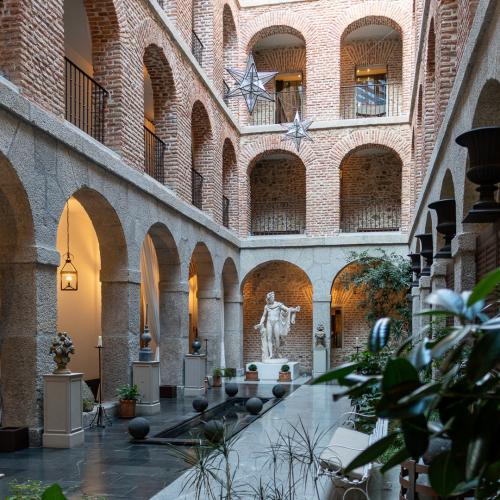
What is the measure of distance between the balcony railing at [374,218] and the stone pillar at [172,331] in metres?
9.21

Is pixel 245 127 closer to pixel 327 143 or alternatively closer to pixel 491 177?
pixel 327 143

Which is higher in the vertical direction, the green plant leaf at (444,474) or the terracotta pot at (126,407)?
the green plant leaf at (444,474)

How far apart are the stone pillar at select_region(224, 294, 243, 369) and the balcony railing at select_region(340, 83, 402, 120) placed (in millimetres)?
7340

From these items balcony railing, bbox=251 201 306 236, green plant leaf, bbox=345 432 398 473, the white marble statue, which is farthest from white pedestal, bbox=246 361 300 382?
green plant leaf, bbox=345 432 398 473

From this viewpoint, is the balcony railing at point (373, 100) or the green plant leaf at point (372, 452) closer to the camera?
the green plant leaf at point (372, 452)

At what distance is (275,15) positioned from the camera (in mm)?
20750

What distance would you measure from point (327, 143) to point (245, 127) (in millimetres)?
2679

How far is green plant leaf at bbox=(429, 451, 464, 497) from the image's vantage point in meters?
1.12

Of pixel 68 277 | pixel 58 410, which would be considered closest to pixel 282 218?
pixel 68 277

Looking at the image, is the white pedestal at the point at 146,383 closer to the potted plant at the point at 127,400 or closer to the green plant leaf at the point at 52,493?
the potted plant at the point at 127,400

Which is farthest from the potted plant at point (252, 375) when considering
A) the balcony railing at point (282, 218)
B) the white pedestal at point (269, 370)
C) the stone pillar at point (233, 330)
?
the balcony railing at point (282, 218)

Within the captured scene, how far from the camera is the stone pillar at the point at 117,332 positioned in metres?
11.2

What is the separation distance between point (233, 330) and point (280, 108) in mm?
7792

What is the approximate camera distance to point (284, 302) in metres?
22.8
